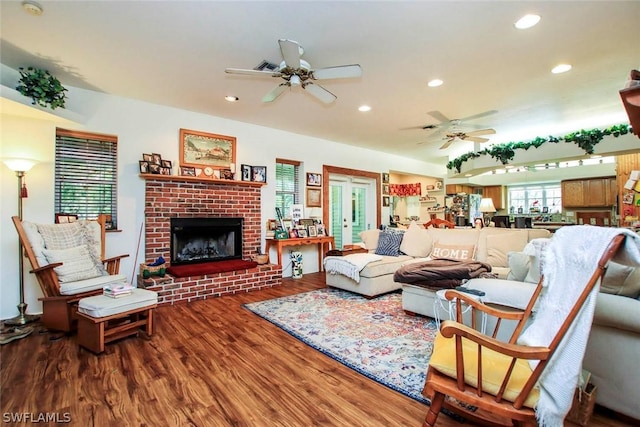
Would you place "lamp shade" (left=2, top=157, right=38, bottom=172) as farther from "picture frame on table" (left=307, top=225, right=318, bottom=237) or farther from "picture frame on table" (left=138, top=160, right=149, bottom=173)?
"picture frame on table" (left=307, top=225, right=318, bottom=237)

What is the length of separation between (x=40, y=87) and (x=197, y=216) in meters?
2.21

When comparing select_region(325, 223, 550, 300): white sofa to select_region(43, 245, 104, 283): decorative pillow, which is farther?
select_region(325, 223, 550, 300): white sofa

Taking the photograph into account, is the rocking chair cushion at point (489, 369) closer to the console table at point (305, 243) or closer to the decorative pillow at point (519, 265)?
the decorative pillow at point (519, 265)

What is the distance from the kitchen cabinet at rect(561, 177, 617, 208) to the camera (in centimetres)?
693

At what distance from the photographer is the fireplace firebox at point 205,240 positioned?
4422mm

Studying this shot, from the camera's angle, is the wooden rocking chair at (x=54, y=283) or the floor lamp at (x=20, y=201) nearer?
the wooden rocking chair at (x=54, y=283)

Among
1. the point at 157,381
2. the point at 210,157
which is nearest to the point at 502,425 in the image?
the point at 157,381

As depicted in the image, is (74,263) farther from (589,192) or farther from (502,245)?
(589,192)

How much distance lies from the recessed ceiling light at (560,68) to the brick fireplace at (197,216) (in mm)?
4102

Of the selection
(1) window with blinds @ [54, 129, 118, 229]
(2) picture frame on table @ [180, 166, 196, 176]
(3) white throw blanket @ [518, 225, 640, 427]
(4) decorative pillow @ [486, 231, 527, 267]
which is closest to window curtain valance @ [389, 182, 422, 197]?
(4) decorative pillow @ [486, 231, 527, 267]

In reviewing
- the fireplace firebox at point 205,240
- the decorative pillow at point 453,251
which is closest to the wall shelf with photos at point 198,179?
the fireplace firebox at point 205,240

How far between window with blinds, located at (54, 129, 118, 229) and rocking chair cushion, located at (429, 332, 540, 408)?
162 inches

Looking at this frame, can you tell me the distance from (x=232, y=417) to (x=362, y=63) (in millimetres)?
3110

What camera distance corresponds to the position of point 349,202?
22.5 ft
